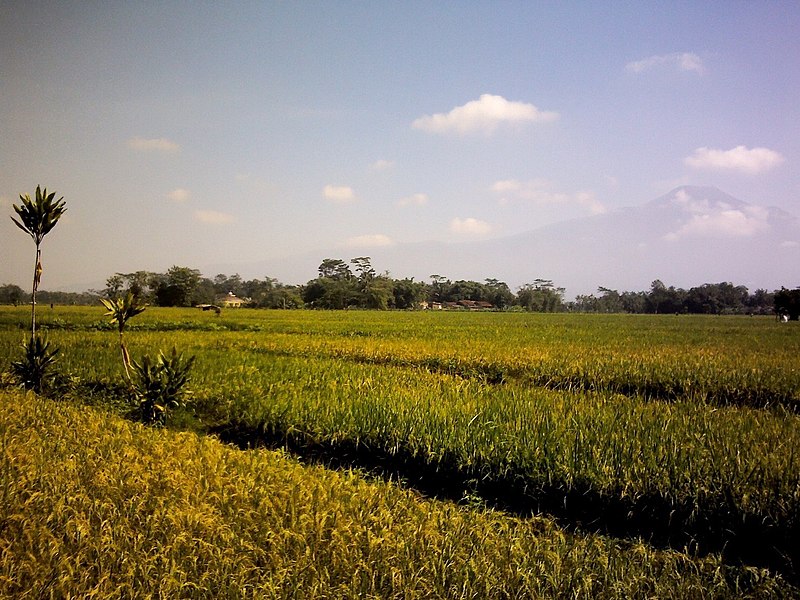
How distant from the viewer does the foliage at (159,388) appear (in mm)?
5605

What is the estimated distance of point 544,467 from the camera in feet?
12.8

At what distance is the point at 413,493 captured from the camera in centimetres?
391

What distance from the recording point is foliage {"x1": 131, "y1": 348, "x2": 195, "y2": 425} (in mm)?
5605

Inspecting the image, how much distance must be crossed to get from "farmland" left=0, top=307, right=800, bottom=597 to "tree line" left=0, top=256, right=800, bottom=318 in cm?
3078

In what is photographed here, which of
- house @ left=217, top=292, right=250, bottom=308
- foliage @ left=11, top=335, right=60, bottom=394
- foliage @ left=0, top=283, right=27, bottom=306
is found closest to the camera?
foliage @ left=11, top=335, right=60, bottom=394

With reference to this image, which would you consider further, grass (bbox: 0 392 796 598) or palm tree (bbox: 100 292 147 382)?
palm tree (bbox: 100 292 147 382)

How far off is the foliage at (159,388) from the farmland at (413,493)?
0.28 m

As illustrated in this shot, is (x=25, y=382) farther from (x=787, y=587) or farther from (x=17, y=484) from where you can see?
(x=787, y=587)

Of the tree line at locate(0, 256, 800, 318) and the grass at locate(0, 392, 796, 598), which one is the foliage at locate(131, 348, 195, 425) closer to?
the grass at locate(0, 392, 796, 598)

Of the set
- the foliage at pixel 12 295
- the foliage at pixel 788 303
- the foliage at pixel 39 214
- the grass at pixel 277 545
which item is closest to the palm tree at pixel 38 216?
the foliage at pixel 39 214

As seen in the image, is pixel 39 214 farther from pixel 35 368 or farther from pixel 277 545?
pixel 277 545

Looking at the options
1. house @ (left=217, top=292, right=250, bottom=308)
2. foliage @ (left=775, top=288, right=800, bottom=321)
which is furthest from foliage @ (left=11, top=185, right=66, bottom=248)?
foliage @ (left=775, top=288, right=800, bottom=321)

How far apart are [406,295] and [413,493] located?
65.5 metres

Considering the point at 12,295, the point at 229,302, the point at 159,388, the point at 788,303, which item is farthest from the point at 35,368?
the point at 229,302
